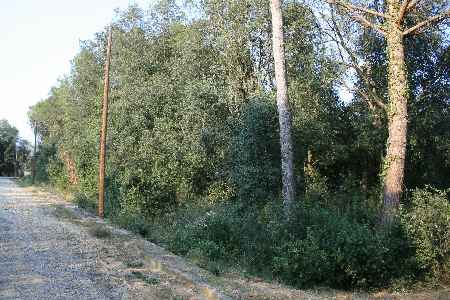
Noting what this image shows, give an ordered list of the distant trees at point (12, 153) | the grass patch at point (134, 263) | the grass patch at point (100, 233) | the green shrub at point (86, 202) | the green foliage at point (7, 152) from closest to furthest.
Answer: the grass patch at point (134, 263), the grass patch at point (100, 233), the green shrub at point (86, 202), the green foliage at point (7, 152), the distant trees at point (12, 153)

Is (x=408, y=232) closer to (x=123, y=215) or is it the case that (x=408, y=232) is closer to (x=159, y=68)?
(x=123, y=215)

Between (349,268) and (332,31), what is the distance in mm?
10976

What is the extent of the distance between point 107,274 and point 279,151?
8.83 metres

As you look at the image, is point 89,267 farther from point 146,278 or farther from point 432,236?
point 432,236

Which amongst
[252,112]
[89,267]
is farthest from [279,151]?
[89,267]

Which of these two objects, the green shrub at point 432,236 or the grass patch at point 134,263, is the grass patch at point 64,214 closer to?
the grass patch at point 134,263

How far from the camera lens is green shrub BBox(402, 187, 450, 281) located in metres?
10.8

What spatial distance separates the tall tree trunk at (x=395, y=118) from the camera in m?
12.9

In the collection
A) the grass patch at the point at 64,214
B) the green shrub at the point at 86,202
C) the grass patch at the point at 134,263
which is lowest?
the grass patch at the point at 134,263

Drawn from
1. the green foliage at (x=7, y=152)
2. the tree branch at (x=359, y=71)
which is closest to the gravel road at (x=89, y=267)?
the tree branch at (x=359, y=71)

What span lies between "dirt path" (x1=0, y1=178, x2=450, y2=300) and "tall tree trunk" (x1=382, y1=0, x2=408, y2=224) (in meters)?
3.23

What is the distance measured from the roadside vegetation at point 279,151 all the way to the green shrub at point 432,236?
0.03 meters

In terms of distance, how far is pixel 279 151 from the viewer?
16922mm

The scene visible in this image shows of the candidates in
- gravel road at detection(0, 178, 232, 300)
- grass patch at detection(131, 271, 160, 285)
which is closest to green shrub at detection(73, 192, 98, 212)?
gravel road at detection(0, 178, 232, 300)
